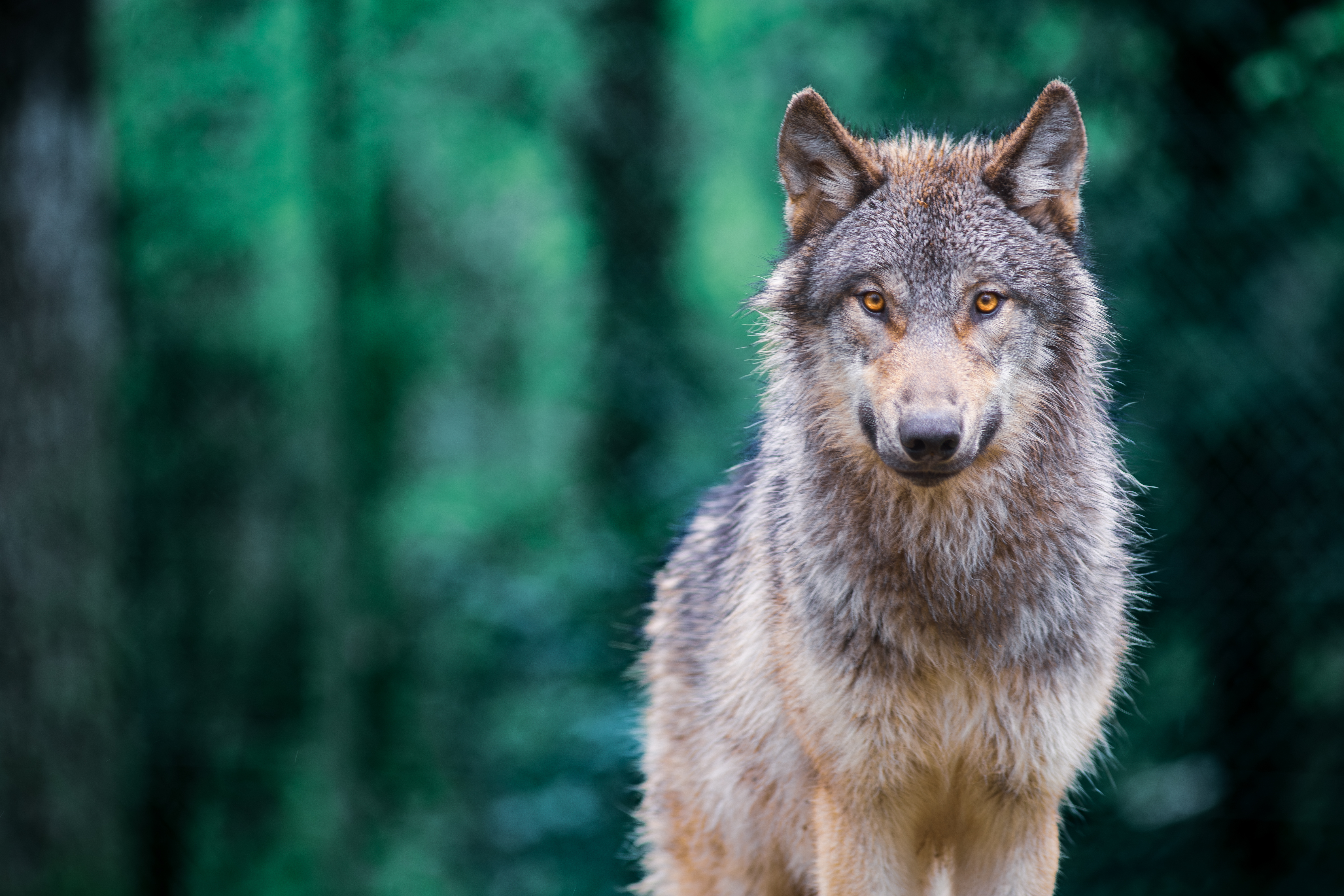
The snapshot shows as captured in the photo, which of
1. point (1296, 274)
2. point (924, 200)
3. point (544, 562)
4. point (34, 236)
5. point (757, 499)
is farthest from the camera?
point (544, 562)

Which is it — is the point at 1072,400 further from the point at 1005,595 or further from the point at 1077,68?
the point at 1077,68

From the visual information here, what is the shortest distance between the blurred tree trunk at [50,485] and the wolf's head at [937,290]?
3.27 m

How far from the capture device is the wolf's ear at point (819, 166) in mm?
2328

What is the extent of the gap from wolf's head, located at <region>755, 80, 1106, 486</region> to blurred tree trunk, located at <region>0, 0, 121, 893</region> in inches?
129

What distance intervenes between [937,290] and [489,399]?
3.18 meters

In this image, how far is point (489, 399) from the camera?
5.08 metres

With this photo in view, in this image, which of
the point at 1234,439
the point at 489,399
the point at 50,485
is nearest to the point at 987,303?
the point at 1234,439

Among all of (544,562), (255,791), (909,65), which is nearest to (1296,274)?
(909,65)

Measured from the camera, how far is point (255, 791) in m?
4.83

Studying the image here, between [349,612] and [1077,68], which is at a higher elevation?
[1077,68]

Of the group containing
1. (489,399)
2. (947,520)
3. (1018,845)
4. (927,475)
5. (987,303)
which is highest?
(987,303)

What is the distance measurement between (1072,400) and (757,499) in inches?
31.0

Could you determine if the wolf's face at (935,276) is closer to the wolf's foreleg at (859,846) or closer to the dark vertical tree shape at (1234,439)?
the wolf's foreleg at (859,846)

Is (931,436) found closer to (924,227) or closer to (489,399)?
(924,227)
